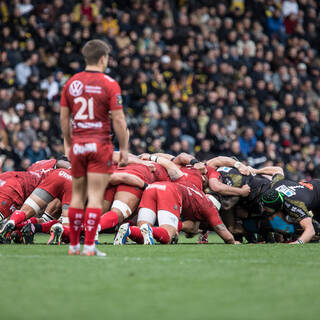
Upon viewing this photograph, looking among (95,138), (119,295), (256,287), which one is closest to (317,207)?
(95,138)

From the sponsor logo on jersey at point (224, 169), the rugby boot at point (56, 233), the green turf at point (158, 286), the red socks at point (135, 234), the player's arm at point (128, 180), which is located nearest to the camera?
the green turf at point (158, 286)

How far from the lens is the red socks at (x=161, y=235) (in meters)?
8.89

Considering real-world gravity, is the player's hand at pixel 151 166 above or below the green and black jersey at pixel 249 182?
above

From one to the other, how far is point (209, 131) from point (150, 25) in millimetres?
3928

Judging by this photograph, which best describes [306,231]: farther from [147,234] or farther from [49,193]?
[49,193]

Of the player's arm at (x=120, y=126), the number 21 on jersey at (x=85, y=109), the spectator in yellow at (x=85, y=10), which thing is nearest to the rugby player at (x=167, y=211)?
the player's arm at (x=120, y=126)

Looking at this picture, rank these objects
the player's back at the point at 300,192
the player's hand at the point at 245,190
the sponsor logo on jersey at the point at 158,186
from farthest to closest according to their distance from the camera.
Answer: the player's hand at the point at 245,190
the player's back at the point at 300,192
the sponsor logo on jersey at the point at 158,186

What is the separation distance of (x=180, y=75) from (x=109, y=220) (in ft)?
34.9

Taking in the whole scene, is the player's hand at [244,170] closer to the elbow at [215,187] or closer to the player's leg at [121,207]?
the elbow at [215,187]

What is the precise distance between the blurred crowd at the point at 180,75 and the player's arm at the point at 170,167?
186 inches

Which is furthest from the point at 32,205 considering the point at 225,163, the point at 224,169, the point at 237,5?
the point at 237,5

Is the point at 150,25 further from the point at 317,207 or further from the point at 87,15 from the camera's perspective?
the point at 317,207

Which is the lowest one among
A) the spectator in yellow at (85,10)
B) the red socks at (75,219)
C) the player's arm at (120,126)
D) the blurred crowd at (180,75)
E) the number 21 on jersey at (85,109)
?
the blurred crowd at (180,75)

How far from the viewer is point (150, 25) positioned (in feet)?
63.9
